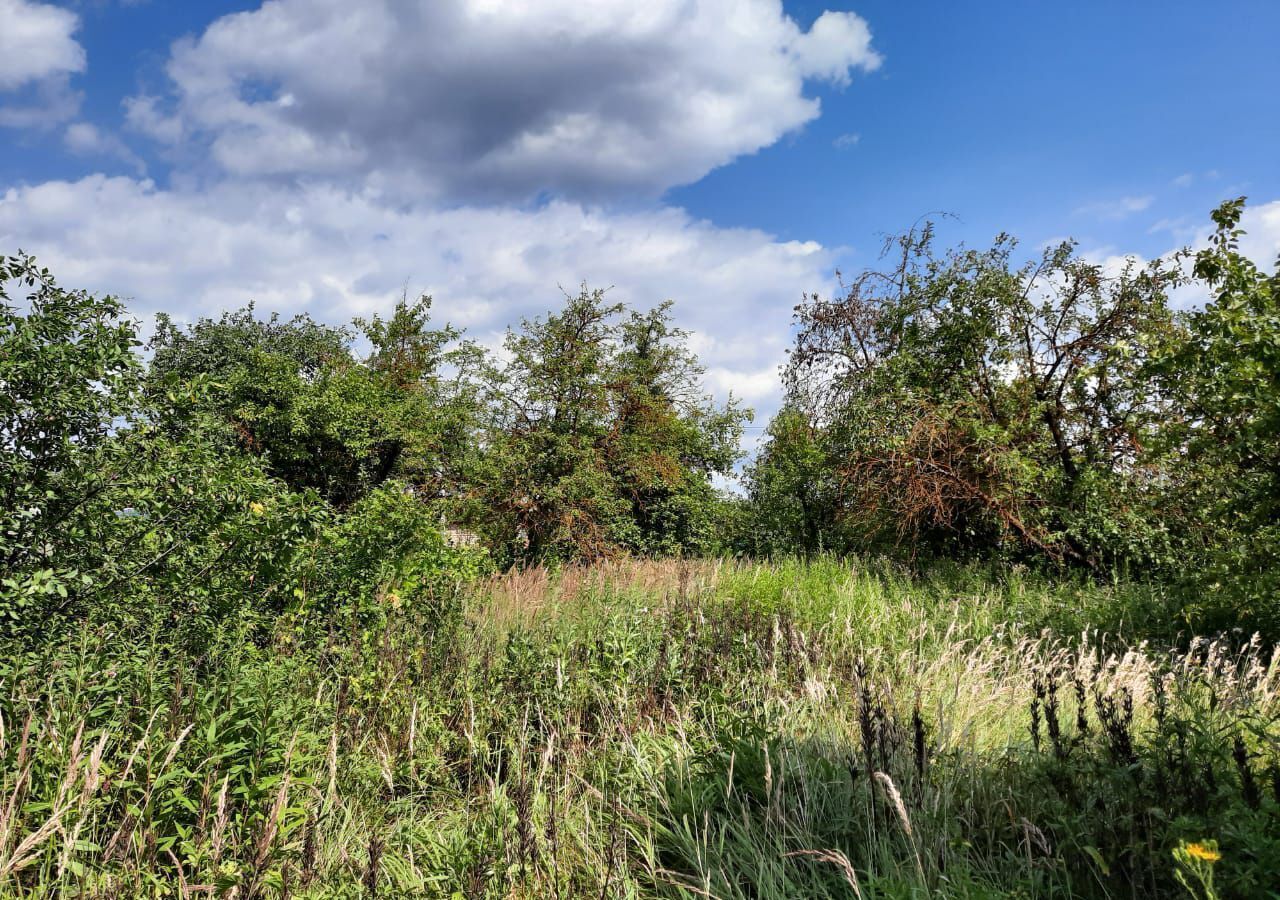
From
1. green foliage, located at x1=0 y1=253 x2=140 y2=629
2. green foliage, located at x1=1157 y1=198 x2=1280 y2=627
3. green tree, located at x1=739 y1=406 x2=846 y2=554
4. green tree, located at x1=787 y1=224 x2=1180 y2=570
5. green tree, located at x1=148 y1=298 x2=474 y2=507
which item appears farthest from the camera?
green tree, located at x1=148 y1=298 x2=474 y2=507

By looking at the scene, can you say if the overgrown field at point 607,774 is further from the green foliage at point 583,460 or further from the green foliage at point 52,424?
the green foliage at point 583,460

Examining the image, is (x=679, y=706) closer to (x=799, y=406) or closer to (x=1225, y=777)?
(x=1225, y=777)

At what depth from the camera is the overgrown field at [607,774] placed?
7.87 feet

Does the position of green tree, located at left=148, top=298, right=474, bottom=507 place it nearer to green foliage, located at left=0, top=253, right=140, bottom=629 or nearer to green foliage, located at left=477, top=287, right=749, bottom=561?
green foliage, located at left=477, top=287, right=749, bottom=561

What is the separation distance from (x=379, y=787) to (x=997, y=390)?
972cm

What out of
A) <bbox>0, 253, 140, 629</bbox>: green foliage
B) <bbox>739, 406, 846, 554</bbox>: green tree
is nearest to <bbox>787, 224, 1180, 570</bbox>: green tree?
<bbox>739, 406, 846, 554</bbox>: green tree

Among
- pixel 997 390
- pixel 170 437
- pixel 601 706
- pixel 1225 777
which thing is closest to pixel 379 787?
pixel 601 706

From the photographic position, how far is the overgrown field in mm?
2398

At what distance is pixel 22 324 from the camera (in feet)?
11.5

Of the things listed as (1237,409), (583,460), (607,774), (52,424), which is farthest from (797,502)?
(52,424)

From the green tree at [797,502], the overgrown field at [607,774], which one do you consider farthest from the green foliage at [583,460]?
the overgrown field at [607,774]

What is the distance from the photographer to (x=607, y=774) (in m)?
3.77

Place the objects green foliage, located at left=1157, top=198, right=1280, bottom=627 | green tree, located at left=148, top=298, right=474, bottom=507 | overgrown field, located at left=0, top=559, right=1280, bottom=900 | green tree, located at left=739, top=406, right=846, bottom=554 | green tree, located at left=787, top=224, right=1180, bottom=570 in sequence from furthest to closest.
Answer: green tree, located at left=148, top=298, right=474, bottom=507 → green tree, located at left=739, top=406, right=846, bottom=554 → green tree, located at left=787, top=224, right=1180, bottom=570 → green foliage, located at left=1157, top=198, right=1280, bottom=627 → overgrown field, located at left=0, top=559, right=1280, bottom=900

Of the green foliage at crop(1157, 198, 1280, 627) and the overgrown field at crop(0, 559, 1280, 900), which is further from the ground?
the green foliage at crop(1157, 198, 1280, 627)
